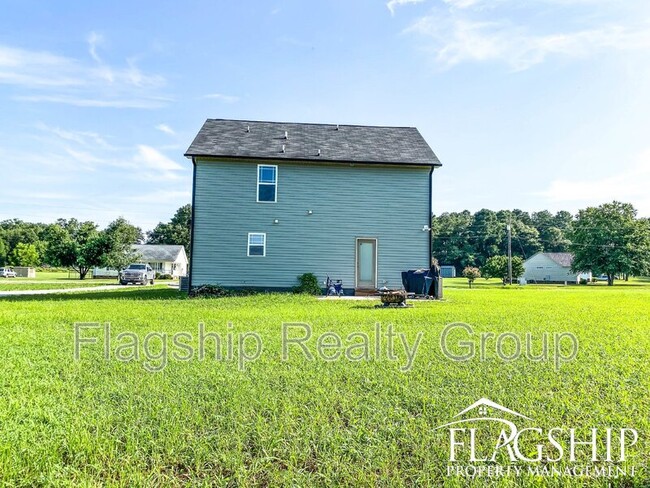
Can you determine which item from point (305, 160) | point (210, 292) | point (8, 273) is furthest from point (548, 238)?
point (8, 273)

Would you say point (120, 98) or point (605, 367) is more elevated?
point (120, 98)

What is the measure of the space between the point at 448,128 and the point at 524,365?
1236 cm

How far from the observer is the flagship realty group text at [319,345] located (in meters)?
5.02

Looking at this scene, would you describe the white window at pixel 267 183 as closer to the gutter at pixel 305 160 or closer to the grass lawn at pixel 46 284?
the gutter at pixel 305 160

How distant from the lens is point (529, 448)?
275 cm

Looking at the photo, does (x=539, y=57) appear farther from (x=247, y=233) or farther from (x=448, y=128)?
(x=247, y=233)

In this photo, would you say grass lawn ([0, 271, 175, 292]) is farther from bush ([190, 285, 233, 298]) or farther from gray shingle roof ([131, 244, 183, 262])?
gray shingle roof ([131, 244, 183, 262])

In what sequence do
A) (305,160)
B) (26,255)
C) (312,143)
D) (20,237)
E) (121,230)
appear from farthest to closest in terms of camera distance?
(20,237)
(26,255)
(121,230)
(312,143)
(305,160)

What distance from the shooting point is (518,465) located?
257 centimetres

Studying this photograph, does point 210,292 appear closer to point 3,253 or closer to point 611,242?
point 611,242

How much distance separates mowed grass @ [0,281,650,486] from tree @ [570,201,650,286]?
159 ft

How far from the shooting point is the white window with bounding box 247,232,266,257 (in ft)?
50.6

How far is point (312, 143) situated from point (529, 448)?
15.3m

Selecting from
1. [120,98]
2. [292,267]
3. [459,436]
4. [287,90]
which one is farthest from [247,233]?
[459,436]
